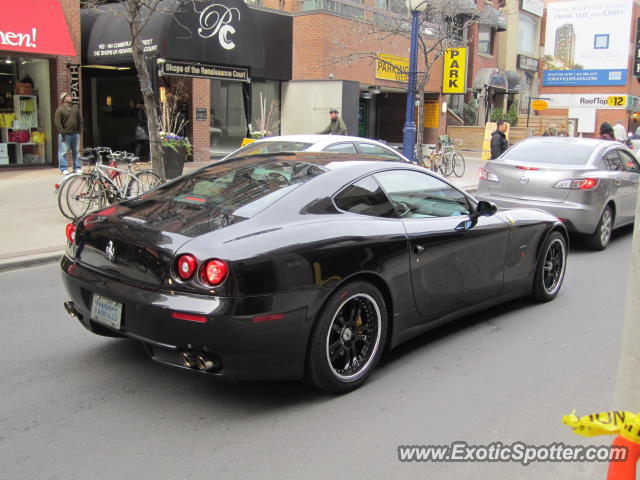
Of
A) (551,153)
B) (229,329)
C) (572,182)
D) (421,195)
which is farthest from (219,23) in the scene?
(229,329)

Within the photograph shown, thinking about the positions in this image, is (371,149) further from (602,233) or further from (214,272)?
(214,272)

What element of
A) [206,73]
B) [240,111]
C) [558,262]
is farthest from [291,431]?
[240,111]

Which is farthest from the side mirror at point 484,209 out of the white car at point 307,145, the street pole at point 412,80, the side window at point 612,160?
the street pole at point 412,80

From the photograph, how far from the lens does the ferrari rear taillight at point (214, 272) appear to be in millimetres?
3592

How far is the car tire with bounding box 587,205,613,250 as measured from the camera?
362 inches

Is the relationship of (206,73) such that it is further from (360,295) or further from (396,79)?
(360,295)

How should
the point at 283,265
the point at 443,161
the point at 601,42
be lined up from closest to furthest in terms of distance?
the point at 283,265
the point at 443,161
the point at 601,42

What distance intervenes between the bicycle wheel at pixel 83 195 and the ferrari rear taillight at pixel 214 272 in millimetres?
7116

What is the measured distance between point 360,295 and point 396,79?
22770 millimetres

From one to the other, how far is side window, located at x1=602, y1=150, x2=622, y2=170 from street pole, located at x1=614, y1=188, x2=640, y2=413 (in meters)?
7.60

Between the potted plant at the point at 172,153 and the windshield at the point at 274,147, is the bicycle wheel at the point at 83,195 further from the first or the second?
the potted plant at the point at 172,153

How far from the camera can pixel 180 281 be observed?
3.67m

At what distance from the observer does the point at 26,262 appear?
7.83 meters

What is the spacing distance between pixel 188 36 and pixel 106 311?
556 inches
